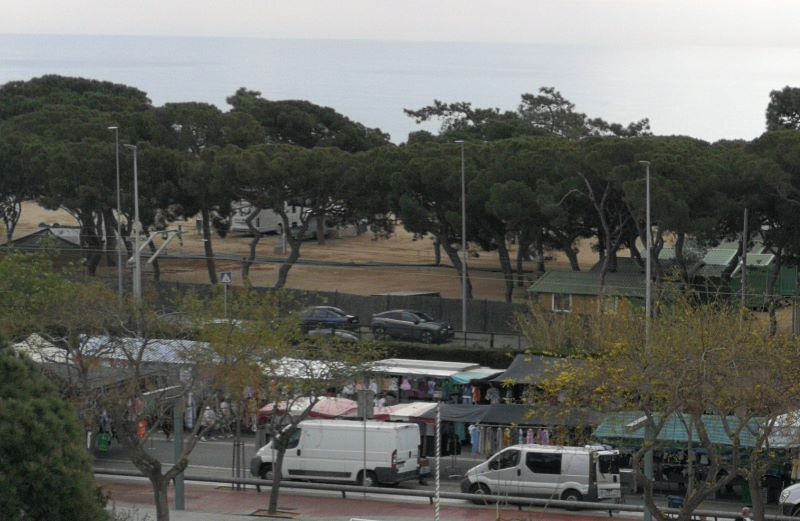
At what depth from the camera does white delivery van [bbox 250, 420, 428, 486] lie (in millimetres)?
26203

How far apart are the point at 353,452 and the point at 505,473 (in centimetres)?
320

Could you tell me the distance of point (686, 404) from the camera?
64.2 feet

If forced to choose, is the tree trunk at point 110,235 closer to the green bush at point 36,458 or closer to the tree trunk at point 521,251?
the tree trunk at point 521,251

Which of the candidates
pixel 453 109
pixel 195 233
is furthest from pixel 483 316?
pixel 453 109

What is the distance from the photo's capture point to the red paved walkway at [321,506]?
79.7ft

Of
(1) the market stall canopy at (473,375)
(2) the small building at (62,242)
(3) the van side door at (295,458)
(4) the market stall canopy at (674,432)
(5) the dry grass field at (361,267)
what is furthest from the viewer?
(5) the dry grass field at (361,267)

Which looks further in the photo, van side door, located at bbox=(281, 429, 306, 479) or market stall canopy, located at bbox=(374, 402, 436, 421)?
market stall canopy, located at bbox=(374, 402, 436, 421)

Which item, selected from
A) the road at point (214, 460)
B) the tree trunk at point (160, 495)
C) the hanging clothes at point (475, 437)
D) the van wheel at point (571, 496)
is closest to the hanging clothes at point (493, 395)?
the hanging clothes at point (475, 437)

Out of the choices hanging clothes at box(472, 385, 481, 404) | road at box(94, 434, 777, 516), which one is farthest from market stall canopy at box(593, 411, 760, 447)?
hanging clothes at box(472, 385, 481, 404)

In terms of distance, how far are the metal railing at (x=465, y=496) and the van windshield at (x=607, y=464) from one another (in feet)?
2.41

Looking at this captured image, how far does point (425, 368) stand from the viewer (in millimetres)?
33594

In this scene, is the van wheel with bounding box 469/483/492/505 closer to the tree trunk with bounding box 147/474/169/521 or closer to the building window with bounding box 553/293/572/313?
the tree trunk with bounding box 147/474/169/521

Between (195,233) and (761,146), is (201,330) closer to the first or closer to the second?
(761,146)

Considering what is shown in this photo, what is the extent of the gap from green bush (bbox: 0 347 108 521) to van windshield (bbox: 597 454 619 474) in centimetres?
1356
